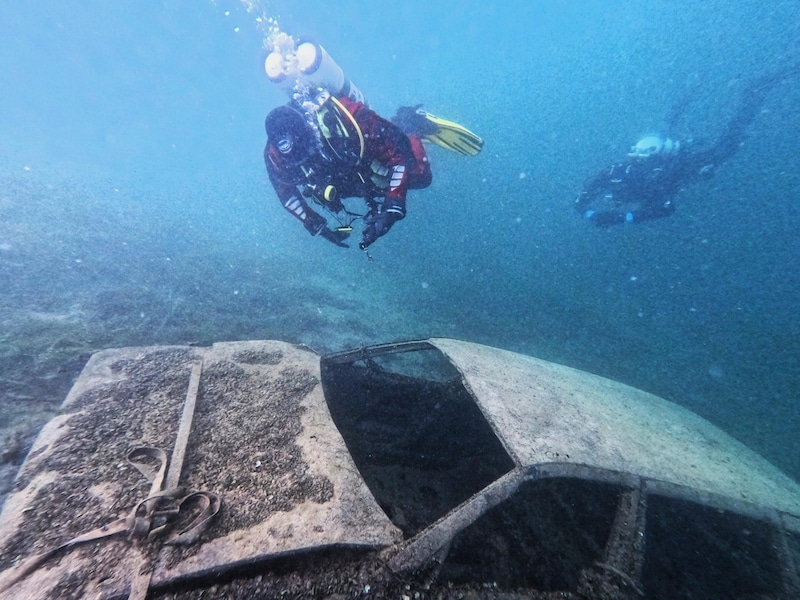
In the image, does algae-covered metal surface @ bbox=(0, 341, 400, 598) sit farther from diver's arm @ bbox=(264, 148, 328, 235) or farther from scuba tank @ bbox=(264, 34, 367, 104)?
scuba tank @ bbox=(264, 34, 367, 104)

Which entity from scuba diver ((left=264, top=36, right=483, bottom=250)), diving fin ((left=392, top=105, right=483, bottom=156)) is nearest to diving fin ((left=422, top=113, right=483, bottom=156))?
diving fin ((left=392, top=105, right=483, bottom=156))

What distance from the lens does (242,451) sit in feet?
6.92

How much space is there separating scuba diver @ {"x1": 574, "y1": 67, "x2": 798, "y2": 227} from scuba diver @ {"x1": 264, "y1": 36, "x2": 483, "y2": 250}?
838 cm

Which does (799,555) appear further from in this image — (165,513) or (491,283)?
(491,283)

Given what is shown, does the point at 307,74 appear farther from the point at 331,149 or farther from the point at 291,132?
the point at 331,149

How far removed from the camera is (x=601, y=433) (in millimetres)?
2543

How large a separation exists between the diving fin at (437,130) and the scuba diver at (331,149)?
2.91 ft

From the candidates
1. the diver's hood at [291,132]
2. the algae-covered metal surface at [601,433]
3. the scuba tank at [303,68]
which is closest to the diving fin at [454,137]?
the scuba tank at [303,68]

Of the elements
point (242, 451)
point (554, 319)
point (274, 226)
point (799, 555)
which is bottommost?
point (799, 555)

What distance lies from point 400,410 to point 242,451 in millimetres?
1839

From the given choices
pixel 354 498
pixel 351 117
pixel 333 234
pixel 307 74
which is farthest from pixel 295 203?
pixel 354 498

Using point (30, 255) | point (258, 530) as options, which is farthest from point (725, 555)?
point (30, 255)

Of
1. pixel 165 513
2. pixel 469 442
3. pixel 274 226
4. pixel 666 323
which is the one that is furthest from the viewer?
pixel 274 226

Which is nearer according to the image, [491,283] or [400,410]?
[400,410]
